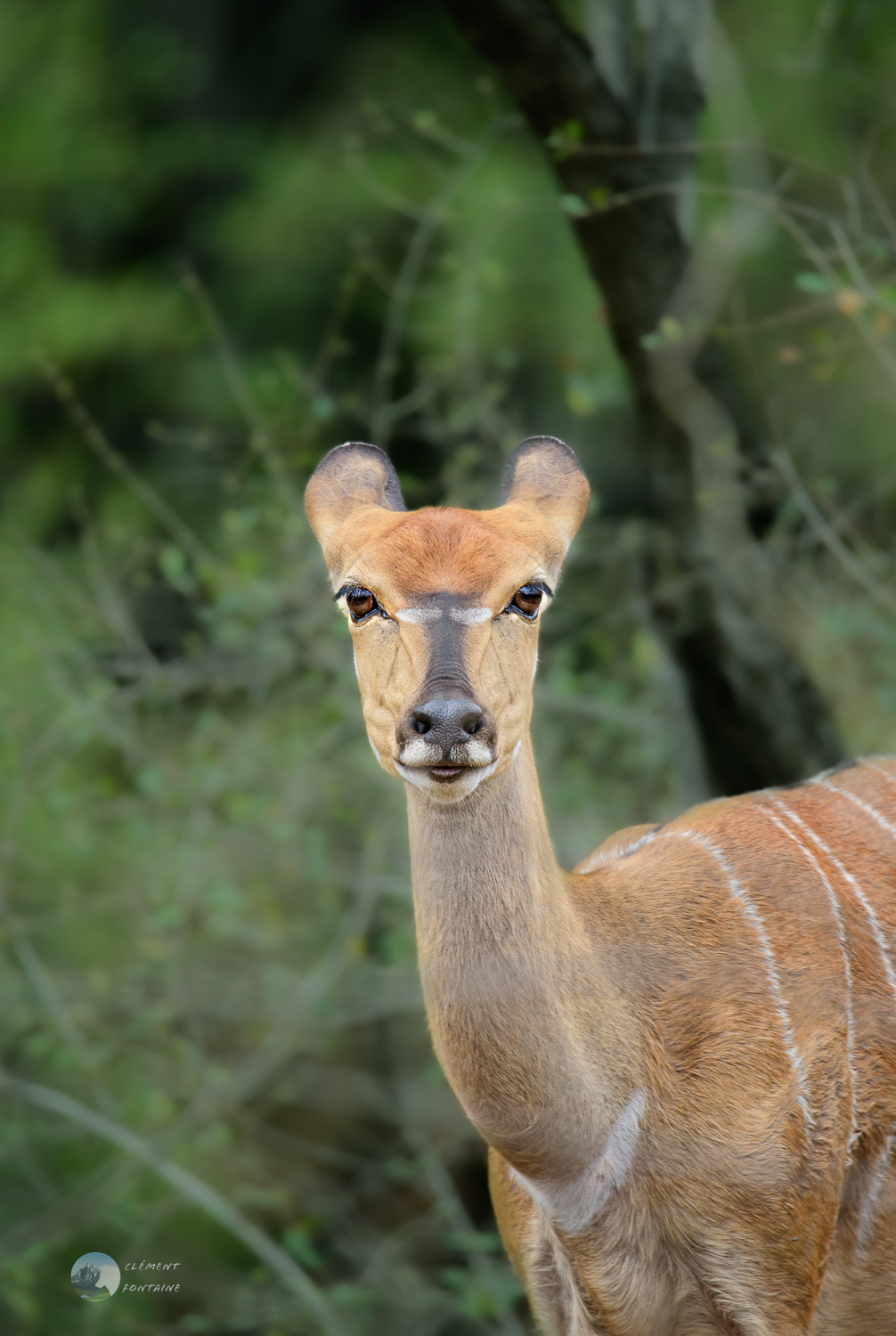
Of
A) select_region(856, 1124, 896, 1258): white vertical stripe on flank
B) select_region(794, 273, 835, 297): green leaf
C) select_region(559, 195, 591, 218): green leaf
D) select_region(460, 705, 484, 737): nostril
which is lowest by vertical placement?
select_region(856, 1124, 896, 1258): white vertical stripe on flank

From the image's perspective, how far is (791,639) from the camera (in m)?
4.92

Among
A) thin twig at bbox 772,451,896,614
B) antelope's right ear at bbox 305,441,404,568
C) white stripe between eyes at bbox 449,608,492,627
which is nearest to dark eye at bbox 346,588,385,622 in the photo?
white stripe between eyes at bbox 449,608,492,627

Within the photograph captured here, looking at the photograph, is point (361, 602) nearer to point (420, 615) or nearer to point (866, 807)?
point (420, 615)

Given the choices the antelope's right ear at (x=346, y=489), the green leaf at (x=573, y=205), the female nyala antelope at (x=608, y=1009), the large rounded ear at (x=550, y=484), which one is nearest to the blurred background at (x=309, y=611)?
the green leaf at (x=573, y=205)

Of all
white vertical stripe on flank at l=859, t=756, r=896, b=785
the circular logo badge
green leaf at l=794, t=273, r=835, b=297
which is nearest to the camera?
white vertical stripe on flank at l=859, t=756, r=896, b=785

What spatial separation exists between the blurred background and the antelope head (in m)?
1.68

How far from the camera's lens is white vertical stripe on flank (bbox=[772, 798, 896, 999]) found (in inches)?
113

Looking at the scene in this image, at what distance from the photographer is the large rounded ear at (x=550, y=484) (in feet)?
9.45

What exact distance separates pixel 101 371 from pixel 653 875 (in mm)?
6814

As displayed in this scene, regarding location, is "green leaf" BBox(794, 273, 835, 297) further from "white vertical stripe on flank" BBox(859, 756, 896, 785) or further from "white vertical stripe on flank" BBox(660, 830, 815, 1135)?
"white vertical stripe on flank" BBox(660, 830, 815, 1135)

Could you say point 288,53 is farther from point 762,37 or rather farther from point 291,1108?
point 291,1108

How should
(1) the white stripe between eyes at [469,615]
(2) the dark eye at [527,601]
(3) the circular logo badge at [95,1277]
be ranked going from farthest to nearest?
(3) the circular logo badge at [95,1277] < (2) the dark eye at [527,601] < (1) the white stripe between eyes at [469,615]

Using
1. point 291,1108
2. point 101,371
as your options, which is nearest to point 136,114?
point 101,371

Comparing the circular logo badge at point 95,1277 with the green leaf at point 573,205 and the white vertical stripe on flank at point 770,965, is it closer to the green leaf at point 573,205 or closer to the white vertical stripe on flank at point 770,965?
the white vertical stripe on flank at point 770,965
